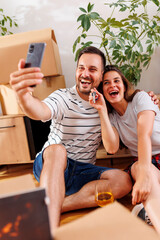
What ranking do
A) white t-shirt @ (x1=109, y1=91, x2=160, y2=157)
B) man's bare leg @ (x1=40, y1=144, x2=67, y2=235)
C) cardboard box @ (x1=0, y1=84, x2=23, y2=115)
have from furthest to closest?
cardboard box @ (x1=0, y1=84, x2=23, y2=115), white t-shirt @ (x1=109, y1=91, x2=160, y2=157), man's bare leg @ (x1=40, y1=144, x2=67, y2=235)

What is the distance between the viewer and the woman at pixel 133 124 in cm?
105

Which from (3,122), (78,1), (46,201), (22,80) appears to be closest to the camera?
(46,201)

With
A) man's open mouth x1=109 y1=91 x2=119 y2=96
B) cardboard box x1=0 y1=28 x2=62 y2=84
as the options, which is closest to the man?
man's open mouth x1=109 y1=91 x2=119 y2=96

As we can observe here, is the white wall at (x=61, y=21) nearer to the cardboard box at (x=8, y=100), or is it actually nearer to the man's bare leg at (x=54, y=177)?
the cardboard box at (x=8, y=100)

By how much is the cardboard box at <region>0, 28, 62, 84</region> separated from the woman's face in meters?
0.67

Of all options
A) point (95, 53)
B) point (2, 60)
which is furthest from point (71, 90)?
point (2, 60)

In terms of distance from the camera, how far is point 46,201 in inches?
14.1

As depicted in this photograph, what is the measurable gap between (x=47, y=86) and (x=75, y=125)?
0.76 meters

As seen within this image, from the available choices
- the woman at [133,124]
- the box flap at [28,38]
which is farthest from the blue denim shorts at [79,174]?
the box flap at [28,38]

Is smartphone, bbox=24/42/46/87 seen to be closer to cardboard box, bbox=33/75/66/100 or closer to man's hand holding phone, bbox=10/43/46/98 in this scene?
man's hand holding phone, bbox=10/43/46/98

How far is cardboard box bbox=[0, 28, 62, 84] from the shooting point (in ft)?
5.76

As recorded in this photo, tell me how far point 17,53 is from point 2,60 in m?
0.14

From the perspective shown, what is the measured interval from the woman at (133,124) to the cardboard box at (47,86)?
26.9 inches

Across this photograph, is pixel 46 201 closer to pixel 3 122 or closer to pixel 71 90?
pixel 71 90
